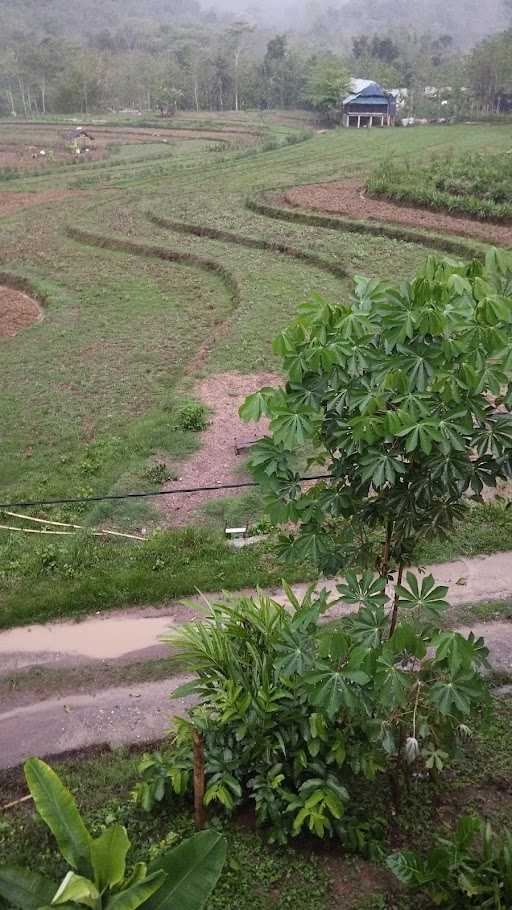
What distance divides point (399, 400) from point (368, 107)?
5425 cm

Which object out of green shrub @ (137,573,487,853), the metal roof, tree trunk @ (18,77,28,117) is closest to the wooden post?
green shrub @ (137,573,487,853)

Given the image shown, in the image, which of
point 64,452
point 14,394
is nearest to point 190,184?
point 14,394

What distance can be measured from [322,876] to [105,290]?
1544 cm

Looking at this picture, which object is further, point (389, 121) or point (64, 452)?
point (389, 121)

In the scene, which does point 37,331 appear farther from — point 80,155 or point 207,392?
point 80,155

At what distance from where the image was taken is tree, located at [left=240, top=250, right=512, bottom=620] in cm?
340

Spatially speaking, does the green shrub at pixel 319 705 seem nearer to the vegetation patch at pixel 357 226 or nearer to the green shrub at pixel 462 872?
the green shrub at pixel 462 872

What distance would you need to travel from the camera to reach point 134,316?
53.2 feet

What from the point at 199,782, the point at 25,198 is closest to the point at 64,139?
the point at 25,198

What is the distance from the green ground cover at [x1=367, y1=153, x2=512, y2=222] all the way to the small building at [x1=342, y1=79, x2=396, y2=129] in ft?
88.4

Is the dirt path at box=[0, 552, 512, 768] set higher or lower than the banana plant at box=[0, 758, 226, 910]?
lower

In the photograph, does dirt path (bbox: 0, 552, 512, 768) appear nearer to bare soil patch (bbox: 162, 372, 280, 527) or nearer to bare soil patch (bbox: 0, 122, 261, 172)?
bare soil patch (bbox: 162, 372, 280, 527)

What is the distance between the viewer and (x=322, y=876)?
439cm

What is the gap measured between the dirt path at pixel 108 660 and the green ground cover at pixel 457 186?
16.9 m
